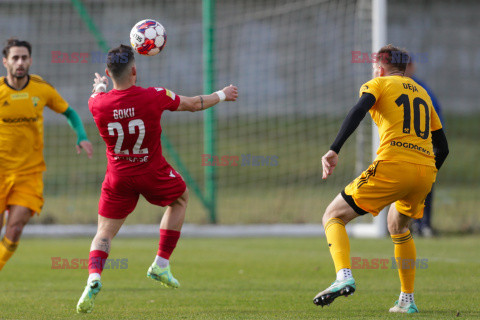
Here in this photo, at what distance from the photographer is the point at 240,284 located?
7.68 meters

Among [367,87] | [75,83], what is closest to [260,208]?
[75,83]

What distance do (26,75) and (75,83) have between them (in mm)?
10934

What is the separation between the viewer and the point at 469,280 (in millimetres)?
7633

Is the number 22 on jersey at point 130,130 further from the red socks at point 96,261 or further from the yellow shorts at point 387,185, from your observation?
the yellow shorts at point 387,185

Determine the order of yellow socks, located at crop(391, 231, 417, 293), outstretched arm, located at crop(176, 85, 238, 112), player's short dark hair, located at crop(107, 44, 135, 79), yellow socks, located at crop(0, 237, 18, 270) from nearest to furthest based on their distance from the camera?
1. player's short dark hair, located at crop(107, 44, 135, 79)
2. yellow socks, located at crop(391, 231, 417, 293)
3. outstretched arm, located at crop(176, 85, 238, 112)
4. yellow socks, located at crop(0, 237, 18, 270)

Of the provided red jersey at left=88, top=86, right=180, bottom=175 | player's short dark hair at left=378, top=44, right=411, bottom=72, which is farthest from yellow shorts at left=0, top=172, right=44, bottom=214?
player's short dark hair at left=378, top=44, right=411, bottom=72

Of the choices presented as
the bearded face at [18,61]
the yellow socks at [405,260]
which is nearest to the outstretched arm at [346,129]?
the yellow socks at [405,260]

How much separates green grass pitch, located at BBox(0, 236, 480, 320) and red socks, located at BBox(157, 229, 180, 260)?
429mm

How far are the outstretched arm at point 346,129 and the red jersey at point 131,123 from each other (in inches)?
58.4

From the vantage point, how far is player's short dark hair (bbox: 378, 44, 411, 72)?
236 inches

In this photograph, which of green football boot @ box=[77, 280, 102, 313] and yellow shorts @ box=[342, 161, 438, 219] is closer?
green football boot @ box=[77, 280, 102, 313]

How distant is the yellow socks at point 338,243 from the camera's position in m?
5.64

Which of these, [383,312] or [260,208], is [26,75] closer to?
[383,312]

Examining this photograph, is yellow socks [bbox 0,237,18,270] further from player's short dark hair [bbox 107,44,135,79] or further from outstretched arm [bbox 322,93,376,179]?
outstretched arm [bbox 322,93,376,179]
